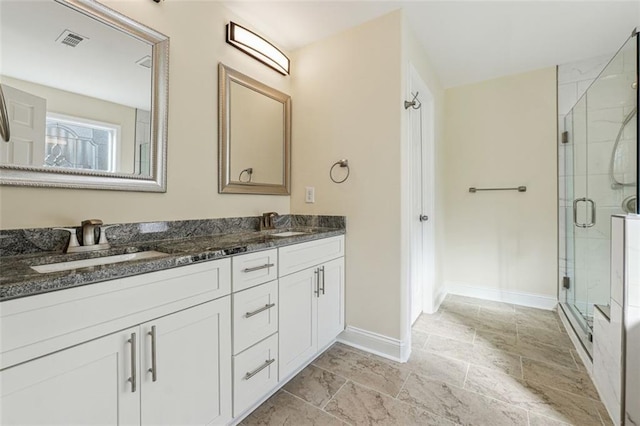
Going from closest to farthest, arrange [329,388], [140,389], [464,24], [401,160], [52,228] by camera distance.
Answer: [140,389] < [52,228] < [329,388] < [401,160] < [464,24]

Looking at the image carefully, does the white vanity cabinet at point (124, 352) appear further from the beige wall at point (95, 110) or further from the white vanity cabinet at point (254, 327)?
the beige wall at point (95, 110)

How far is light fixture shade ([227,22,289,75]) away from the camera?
1822 mm

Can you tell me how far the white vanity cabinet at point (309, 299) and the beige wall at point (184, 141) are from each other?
63cm

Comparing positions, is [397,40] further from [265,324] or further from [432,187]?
[265,324]

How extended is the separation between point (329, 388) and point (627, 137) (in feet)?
7.40

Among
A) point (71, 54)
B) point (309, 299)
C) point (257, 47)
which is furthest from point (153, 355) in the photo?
point (257, 47)

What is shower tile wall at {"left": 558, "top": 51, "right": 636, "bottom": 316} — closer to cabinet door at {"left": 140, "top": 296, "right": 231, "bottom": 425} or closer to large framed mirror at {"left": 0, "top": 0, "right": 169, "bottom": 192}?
cabinet door at {"left": 140, "top": 296, "right": 231, "bottom": 425}

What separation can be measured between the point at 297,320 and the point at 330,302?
363 mm

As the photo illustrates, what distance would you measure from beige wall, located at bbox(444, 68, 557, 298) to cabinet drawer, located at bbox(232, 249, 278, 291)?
2558 mm

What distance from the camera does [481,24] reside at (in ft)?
6.82

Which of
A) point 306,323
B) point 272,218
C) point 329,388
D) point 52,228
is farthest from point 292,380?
point 52,228

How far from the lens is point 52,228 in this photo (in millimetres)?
1147

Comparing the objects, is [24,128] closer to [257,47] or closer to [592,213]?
[257,47]

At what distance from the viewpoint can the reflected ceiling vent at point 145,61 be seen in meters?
1.41
